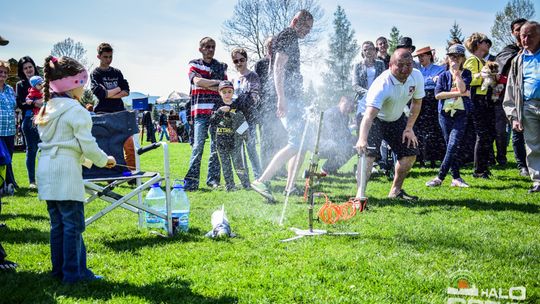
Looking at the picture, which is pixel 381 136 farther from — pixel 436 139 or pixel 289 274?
pixel 436 139

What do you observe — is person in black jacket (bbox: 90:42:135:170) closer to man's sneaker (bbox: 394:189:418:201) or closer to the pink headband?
the pink headband

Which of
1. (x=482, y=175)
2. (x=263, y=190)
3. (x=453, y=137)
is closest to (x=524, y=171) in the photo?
(x=482, y=175)

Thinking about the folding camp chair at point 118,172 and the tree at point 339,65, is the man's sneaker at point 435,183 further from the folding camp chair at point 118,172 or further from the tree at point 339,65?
the folding camp chair at point 118,172

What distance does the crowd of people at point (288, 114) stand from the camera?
3029mm

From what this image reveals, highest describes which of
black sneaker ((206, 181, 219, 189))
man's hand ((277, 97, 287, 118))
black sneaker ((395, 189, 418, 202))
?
man's hand ((277, 97, 287, 118))

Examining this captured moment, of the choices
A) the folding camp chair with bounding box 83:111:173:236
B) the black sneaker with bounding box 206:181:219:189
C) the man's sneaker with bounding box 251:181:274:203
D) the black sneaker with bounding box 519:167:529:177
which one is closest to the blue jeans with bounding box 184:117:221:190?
the black sneaker with bounding box 206:181:219:189

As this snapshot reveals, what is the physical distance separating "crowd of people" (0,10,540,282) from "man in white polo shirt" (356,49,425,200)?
14 millimetres

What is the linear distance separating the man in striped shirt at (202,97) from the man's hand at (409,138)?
114 inches

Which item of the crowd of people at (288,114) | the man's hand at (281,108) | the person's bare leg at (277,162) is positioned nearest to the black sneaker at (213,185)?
the crowd of people at (288,114)

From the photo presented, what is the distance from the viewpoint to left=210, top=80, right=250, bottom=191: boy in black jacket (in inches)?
271

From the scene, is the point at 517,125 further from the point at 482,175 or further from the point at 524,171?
the point at 524,171

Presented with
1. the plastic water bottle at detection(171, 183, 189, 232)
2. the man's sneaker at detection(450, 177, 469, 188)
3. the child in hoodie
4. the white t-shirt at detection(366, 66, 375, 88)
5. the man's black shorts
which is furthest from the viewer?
the white t-shirt at detection(366, 66, 375, 88)

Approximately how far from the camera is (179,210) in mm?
4621

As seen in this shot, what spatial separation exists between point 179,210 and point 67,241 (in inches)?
66.1
